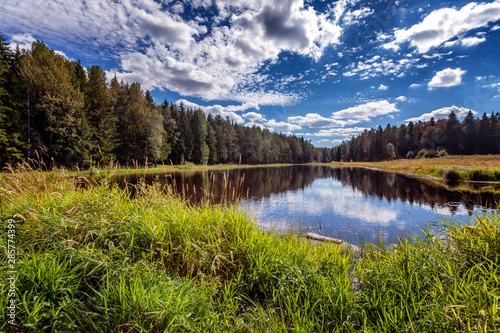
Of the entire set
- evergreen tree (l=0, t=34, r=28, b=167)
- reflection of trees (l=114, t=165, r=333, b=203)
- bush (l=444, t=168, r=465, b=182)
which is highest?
evergreen tree (l=0, t=34, r=28, b=167)

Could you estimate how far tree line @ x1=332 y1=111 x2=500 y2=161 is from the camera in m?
62.2

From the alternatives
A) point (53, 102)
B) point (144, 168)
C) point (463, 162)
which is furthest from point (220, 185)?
point (463, 162)

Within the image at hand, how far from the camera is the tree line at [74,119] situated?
2459 cm

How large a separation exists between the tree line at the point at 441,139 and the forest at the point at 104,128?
23cm

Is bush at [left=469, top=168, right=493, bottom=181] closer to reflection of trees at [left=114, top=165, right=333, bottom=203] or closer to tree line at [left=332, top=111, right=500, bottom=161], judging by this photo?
reflection of trees at [left=114, top=165, right=333, bottom=203]

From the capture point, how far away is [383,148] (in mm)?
82750

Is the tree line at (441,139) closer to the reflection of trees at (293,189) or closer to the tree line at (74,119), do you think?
the reflection of trees at (293,189)

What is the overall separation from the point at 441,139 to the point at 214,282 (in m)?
95.5

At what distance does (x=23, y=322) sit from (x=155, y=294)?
1.15 metres

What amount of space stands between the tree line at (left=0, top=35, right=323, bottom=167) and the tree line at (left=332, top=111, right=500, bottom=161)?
67996 millimetres

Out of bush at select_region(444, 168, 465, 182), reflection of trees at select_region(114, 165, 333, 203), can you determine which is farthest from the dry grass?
reflection of trees at select_region(114, 165, 333, 203)

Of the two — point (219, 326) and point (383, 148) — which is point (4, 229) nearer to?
point (219, 326)

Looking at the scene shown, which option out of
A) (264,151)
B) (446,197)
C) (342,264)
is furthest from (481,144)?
(342,264)

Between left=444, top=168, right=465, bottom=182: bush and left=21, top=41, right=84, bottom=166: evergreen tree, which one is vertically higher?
left=21, top=41, right=84, bottom=166: evergreen tree
